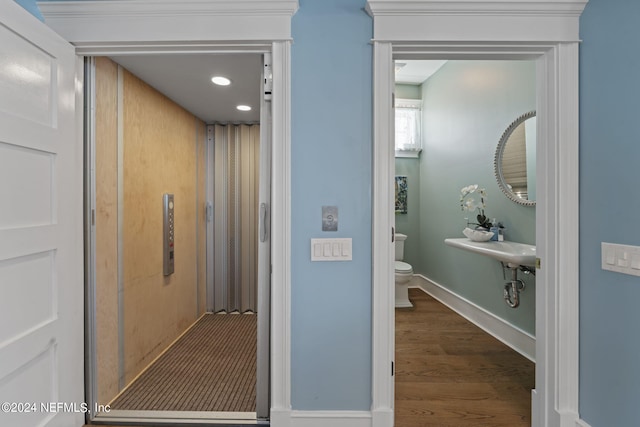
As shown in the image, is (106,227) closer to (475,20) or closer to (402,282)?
(475,20)

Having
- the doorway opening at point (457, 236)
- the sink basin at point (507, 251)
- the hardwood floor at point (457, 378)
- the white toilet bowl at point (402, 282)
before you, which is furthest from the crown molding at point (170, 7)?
the white toilet bowl at point (402, 282)

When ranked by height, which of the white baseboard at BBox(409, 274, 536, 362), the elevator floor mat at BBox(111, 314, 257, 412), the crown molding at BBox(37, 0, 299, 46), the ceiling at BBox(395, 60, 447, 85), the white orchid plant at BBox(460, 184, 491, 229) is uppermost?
the ceiling at BBox(395, 60, 447, 85)

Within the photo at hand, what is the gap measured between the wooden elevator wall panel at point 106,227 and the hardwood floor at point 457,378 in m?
1.74

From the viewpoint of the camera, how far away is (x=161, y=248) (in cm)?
259

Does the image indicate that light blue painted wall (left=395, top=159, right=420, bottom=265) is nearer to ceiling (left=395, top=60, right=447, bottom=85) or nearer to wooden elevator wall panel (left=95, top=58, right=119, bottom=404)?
ceiling (left=395, top=60, right=447, bottom=85)

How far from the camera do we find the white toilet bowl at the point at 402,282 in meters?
3.44

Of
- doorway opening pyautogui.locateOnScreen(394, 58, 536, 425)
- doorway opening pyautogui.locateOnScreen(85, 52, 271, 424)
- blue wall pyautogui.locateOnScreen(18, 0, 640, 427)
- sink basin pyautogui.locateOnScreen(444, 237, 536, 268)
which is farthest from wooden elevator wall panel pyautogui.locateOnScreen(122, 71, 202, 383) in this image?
sink basin pyautogui.locateOnScreen(444, 237, 536, 268)

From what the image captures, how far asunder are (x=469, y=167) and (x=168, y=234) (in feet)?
9.84

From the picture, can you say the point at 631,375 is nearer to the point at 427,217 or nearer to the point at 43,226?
the point at 43,226

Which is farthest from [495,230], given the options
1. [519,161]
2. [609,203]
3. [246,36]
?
[246,36]

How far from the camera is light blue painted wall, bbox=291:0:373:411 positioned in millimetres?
1547

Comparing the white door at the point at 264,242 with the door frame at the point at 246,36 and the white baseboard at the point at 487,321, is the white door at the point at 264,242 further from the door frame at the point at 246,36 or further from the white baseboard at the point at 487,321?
the white baseboard at the point at 487,321

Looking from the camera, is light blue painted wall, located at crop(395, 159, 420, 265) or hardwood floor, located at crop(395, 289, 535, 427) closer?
hardwood floor, located at crop(395, 289, 535, 427)

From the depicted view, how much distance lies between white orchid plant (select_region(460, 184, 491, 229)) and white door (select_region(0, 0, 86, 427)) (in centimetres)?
303
